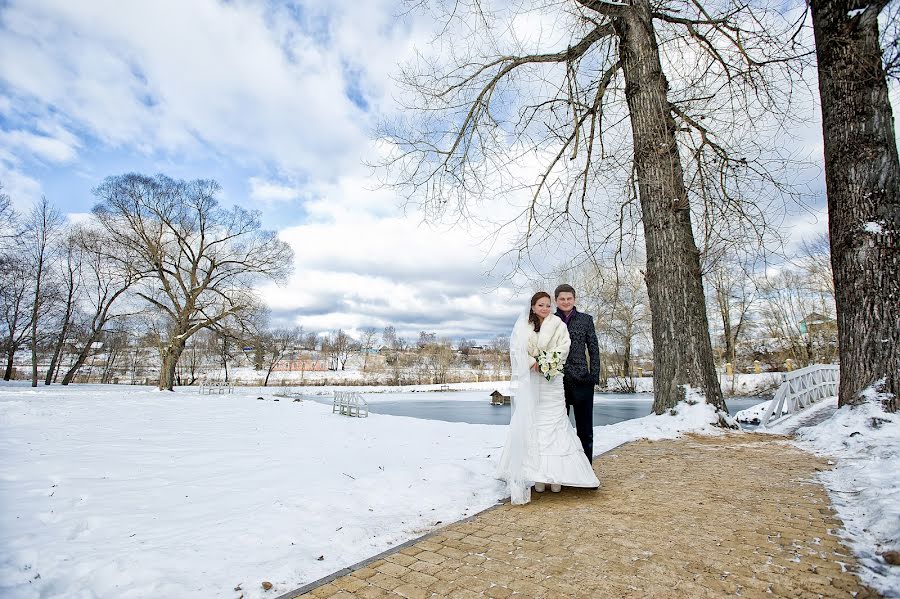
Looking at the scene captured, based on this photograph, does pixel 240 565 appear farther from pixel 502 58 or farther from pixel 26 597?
pixel 502 58

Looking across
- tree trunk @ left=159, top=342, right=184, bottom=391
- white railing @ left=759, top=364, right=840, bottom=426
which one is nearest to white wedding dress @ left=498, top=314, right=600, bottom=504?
white railing @ left=759, top=364, right=840, bottom=426

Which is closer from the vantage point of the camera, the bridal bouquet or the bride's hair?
the bridal bouquet

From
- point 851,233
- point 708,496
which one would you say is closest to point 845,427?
point 851,233

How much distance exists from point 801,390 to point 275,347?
25.8 m

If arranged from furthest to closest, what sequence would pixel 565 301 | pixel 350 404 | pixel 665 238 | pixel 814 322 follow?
pixel 814 322, pixel 350 404, pixel 665 238, pixel 565 301

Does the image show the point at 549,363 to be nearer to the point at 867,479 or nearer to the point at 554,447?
the point at 554,447

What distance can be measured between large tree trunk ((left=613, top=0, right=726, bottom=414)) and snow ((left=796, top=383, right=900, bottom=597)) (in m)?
1.75

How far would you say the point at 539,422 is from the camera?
12.9 ft

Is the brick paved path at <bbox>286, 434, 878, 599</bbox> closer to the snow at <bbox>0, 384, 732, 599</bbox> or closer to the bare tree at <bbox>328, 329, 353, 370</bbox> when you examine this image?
the snow at <bbox>0, 384, 732, 599</bbox>

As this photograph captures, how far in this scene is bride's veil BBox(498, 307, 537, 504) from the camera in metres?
3.78

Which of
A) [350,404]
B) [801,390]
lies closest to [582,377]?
[801,390]

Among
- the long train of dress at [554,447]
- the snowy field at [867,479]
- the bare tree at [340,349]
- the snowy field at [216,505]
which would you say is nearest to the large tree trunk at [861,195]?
the snowy field at [867,479]

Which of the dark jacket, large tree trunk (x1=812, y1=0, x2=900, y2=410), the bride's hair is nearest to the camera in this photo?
the bride's hair

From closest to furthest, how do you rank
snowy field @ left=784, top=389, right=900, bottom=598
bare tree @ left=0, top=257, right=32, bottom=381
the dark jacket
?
snowy field @ left=784, top=389, right=900, bottom=598, the dark jacket, bare tree @ left=0, top=257, right=32, bottom=381
